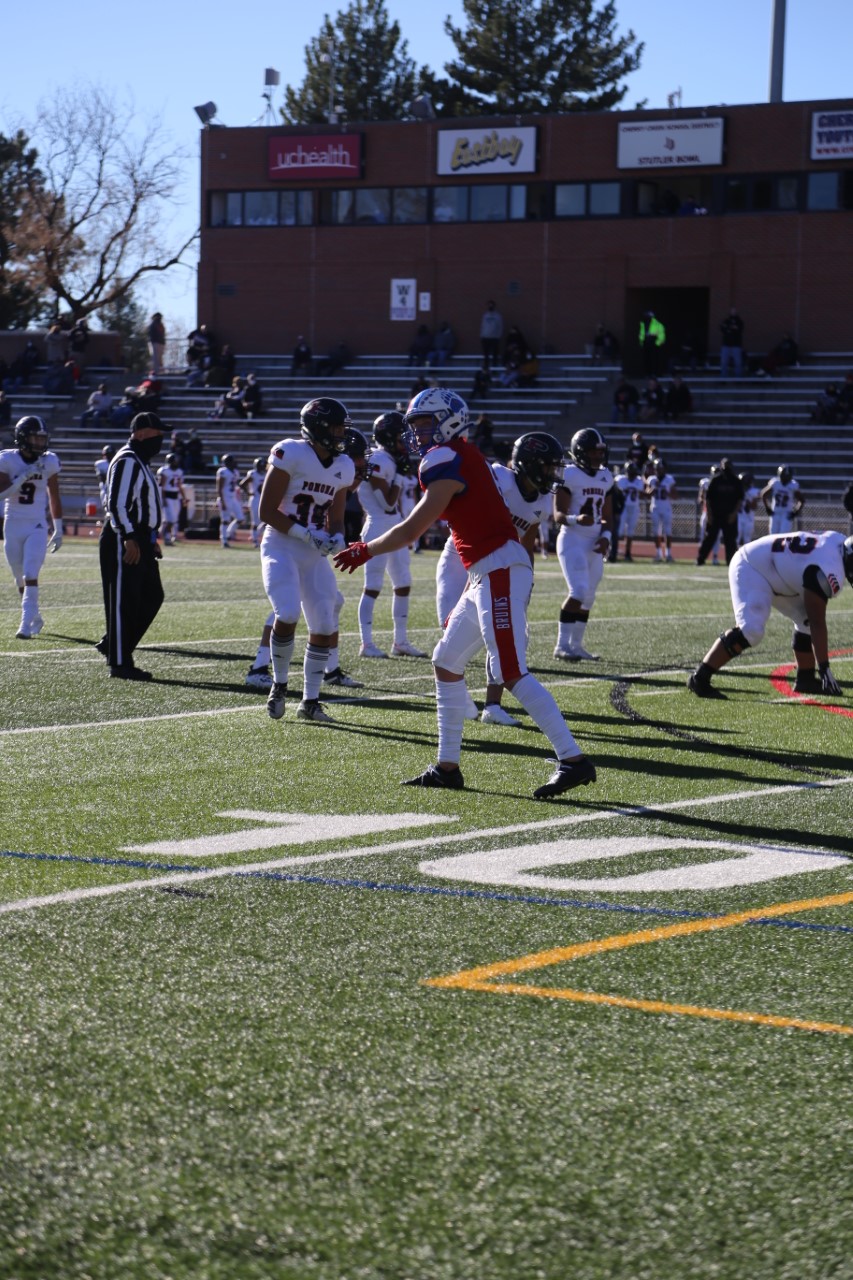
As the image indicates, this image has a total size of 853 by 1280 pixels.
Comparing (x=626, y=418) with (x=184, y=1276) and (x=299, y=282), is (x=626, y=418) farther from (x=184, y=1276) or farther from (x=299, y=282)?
(x=184, y=1276)

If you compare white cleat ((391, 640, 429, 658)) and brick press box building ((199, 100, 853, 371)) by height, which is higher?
brick press box building ((199, 100, 853, 371))

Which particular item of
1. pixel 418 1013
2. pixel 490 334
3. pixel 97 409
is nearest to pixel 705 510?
pixel 490 334

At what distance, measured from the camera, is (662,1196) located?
11.0 feet

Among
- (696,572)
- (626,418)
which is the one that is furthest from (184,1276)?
(626,418)

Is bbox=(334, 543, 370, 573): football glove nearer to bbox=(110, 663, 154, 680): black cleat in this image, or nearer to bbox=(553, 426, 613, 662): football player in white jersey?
bbox=(110, 663, 154, 680): black cleat

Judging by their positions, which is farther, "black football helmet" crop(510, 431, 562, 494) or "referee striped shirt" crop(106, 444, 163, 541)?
"referee striped shirt" crop(106, 444, 163, 541)

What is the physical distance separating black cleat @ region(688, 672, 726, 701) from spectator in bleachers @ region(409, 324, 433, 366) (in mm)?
36498

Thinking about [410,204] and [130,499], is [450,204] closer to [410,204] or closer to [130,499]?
[410,204]

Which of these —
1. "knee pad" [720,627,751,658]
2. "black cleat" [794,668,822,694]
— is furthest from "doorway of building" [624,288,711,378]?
"knee pad" [720,627,751,658]

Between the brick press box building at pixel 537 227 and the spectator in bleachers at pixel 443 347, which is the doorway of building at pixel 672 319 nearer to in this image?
the brick press box building at pixel 537 227

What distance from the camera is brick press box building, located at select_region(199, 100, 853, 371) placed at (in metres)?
45.0

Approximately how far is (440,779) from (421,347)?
4063cm

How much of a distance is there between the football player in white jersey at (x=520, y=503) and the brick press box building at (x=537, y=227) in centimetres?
3540

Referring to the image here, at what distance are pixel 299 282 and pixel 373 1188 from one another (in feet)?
162
